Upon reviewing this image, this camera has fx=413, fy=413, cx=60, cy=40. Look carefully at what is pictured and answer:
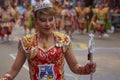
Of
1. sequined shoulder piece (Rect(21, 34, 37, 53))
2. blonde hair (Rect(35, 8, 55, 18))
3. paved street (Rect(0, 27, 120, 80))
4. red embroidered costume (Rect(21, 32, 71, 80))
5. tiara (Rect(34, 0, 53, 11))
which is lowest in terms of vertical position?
paved street (Rect(0, 27, 120, 80))

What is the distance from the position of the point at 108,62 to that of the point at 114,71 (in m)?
1.37

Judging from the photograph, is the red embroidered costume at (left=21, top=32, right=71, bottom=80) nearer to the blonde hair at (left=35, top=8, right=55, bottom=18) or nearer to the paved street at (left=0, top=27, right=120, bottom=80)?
the blonde hair at (left=35, top=8, right=55, bottom=18)

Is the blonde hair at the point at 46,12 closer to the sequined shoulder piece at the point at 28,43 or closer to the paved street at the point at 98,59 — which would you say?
the sequined shoulder piece at the point at 28,43

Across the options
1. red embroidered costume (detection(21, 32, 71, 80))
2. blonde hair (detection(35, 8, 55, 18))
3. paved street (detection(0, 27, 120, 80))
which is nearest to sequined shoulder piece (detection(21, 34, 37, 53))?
red embroidered costume (detection(21, 32, 71, 80))

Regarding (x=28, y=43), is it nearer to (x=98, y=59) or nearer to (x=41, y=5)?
(x=41, y=5)

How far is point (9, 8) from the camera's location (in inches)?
675

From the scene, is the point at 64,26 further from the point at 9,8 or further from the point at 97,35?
the point at 9,8

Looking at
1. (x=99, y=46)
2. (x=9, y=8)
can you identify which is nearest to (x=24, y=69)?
(x=99, y=46)

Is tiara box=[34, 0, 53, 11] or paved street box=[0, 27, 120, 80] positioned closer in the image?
tiara box=[34, 0, 53, 11]

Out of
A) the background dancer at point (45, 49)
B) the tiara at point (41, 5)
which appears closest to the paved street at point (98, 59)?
the background dancer at point (45, 49)

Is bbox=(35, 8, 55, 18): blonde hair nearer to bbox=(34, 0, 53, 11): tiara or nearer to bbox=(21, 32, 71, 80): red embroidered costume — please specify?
bbox=(34, 0, 53, 11): tiara

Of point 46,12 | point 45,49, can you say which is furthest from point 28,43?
point 46,12

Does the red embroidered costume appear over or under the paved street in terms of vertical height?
over

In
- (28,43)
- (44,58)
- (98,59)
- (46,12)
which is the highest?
(46,12)
